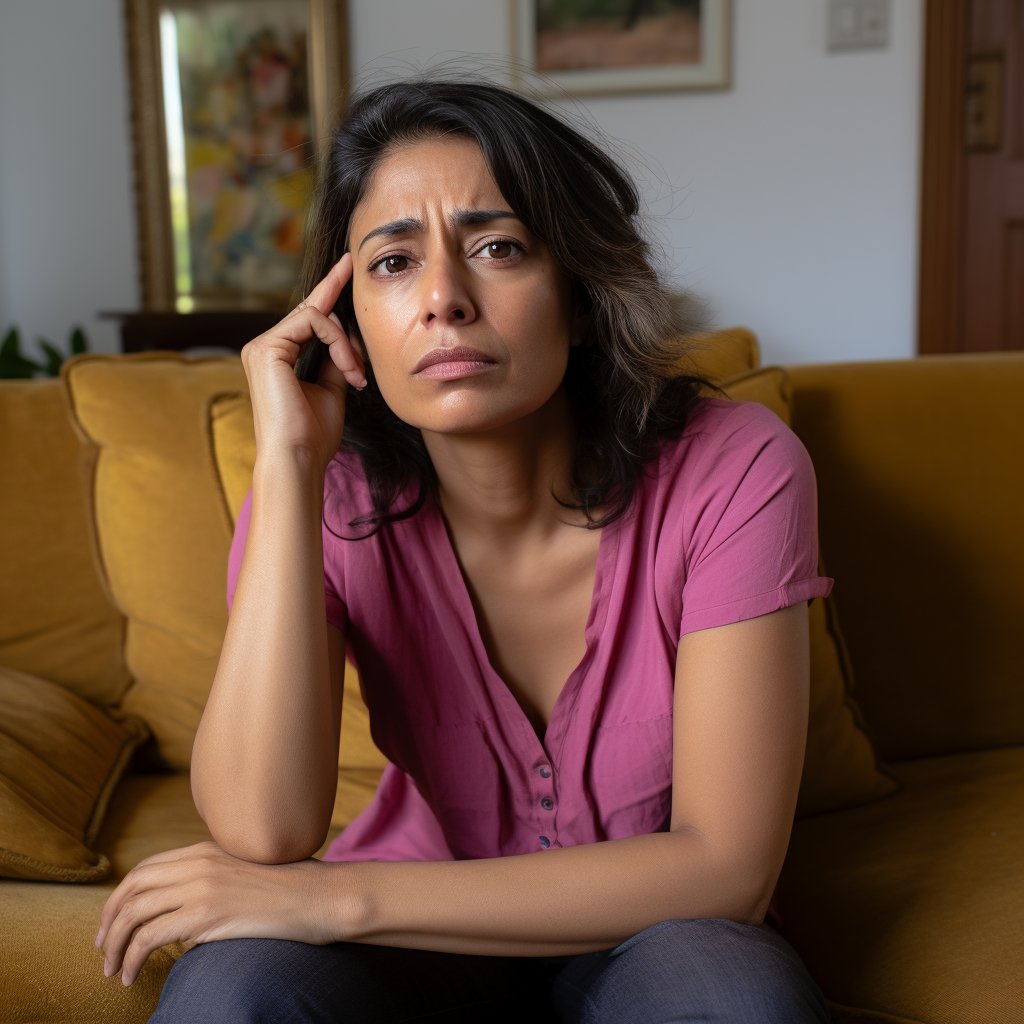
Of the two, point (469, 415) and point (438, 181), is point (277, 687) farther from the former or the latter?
point (438, 181)

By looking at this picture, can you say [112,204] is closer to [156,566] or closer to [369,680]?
[156,566]

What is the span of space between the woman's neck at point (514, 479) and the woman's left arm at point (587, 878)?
263 mm

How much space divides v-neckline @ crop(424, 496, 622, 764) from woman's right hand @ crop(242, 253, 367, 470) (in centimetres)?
22

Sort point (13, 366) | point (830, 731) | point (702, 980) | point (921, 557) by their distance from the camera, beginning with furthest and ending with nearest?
point (13, 366)
point (921, 557)
point (830, 731)
point (702, 980)

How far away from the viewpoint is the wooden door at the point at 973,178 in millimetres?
2902

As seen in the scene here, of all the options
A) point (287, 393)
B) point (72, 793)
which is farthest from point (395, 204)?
point (72, 793)

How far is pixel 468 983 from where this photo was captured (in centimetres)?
96

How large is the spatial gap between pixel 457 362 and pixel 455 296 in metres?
0.06

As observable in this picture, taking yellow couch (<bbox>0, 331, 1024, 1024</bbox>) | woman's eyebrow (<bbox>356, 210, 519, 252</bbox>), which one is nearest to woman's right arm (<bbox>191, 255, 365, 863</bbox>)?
woman's eyebrow (<bbox>356, 210, 519, 252</bbox>)

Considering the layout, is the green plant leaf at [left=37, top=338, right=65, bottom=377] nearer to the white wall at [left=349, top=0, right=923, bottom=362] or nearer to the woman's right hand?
the white wall at [left=349, top=0, right=923, bottom=362]

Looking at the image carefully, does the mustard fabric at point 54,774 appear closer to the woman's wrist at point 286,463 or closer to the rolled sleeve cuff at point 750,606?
the woman's wrist at point 286,463

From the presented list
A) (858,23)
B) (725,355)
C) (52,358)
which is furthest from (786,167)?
(52,358)

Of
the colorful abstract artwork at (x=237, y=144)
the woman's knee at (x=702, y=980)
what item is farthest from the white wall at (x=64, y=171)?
the woman's knee at (x=702, y=980)

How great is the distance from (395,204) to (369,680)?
1.63 feet
